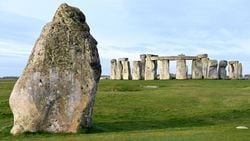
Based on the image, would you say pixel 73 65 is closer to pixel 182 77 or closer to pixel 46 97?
pixel 46 97

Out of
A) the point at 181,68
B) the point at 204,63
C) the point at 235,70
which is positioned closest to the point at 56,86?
the point at 181,68

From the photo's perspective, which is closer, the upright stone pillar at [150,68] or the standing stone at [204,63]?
the standing stone at [204,63]

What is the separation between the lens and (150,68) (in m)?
66.1

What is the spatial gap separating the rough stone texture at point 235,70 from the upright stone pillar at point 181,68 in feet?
19.9

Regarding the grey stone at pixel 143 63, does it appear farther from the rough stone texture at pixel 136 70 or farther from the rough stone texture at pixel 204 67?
the rough stone texture at pixel 204 67

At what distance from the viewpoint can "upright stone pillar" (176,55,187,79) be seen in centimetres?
6376

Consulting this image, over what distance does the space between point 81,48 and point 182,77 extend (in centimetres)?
4321

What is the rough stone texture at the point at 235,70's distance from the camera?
65375mm

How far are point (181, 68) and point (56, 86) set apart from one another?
44.1 m

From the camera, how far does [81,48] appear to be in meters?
21.4

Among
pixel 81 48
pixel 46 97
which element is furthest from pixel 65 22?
pixel 46 97

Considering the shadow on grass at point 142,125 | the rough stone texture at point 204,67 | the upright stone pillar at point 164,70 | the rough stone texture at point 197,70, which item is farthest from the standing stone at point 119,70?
the shadow on grass at point 142,125

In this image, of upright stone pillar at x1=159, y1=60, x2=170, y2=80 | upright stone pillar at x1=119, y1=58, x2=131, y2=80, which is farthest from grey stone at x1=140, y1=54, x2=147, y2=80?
upright stone pillar at x1=159, y1=60, x2=170, y2=80

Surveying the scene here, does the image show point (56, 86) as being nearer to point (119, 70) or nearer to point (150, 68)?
point (150, 68)
